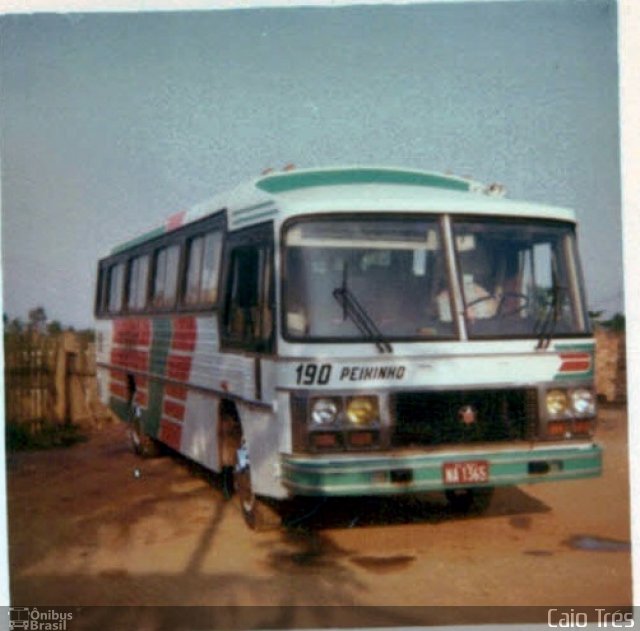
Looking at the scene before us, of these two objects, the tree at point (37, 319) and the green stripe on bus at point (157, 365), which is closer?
the tree at point (37, 319)

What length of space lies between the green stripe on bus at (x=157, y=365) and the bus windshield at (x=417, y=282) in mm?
3173

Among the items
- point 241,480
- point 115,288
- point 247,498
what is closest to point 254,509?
point 247,498

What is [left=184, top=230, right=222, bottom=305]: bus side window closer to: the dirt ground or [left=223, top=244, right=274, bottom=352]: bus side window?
[left=223, top=244, right=274, bottom=352]: bus side window

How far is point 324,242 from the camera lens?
7039 millimetres

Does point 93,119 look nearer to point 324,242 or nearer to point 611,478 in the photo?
point 324,242

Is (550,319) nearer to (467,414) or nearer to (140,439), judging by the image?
(467,414)

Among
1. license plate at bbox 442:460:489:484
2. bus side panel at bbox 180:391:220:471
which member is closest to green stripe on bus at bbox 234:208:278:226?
bus side panel at bbox 180:391:220:471

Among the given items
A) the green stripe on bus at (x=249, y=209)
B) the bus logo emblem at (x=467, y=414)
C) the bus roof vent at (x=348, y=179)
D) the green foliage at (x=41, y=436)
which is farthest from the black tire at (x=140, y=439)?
the bus logo emblem at (x=467, y=414)

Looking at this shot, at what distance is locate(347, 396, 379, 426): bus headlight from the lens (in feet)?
22.5

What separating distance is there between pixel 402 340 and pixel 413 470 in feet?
2.86

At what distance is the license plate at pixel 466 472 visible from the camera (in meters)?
6.90

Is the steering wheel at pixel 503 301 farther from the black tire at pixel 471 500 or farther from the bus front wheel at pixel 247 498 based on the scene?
the bus front wheel at pixel 247 498

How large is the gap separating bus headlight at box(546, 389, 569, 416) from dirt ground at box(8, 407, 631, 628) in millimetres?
637

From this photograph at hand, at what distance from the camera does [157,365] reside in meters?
10.4
